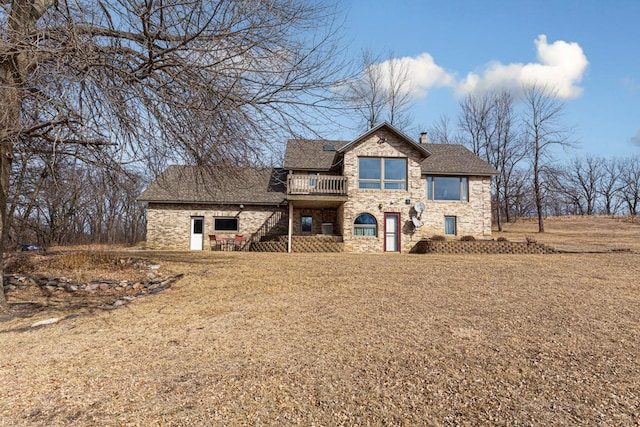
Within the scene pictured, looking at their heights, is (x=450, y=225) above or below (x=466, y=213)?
below

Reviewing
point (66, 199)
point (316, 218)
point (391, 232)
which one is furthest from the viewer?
point (316, 218)

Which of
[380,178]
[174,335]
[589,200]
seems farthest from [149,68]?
[589,200]

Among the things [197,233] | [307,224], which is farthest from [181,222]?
[307,224]

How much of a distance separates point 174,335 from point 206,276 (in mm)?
4610

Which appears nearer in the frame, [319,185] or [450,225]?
[319,185]

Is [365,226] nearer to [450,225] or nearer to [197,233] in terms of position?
[450,225]

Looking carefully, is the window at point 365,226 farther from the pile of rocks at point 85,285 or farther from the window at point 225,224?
the pile of rocks at point 85,285

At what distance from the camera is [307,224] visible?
20109 mm

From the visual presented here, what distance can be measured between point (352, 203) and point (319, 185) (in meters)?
1.95

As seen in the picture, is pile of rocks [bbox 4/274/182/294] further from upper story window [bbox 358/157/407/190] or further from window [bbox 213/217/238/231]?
upper story window [bbox 358/157/407/190]

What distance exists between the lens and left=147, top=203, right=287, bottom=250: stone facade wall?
1953cm

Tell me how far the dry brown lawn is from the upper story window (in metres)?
10.8

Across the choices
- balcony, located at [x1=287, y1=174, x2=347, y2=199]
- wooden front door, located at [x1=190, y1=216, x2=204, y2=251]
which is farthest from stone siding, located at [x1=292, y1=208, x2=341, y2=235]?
wooden front door, located at [x1=190, y1=216, x2=204, y2=251]

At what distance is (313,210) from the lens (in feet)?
66.1
